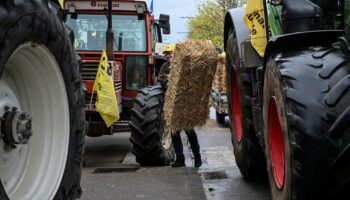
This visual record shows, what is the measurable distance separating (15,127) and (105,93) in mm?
5402

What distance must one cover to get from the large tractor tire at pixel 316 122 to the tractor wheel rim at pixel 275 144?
459 mm

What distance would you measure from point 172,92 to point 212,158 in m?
1.95

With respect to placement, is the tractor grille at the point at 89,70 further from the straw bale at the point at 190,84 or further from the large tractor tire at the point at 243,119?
the large tractor tire at the point at 243,119

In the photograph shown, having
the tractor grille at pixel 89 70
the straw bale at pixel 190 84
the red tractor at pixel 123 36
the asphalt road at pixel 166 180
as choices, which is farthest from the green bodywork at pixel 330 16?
the red tractor at pixel 123 36

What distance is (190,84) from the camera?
753 cm

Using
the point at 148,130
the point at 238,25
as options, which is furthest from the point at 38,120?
the point at 148,130

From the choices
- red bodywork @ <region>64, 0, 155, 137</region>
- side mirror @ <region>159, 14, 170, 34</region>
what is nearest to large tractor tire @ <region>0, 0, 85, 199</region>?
red bodywork @ <region>64, 0, 155, 137</region>

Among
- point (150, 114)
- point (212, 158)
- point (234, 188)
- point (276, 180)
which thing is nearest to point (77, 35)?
point (150, 114)

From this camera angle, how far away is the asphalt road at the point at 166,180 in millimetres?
6250

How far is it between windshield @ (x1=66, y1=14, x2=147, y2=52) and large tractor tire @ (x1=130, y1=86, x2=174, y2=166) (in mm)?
1333

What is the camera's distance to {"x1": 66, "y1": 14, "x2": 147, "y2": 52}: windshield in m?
9.51

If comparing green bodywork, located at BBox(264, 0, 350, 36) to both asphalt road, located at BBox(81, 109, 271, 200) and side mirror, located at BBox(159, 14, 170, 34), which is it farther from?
side mirror, located at BBox(159, 14, 170, 34)

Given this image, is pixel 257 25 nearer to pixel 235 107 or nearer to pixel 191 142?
pixel 235 107

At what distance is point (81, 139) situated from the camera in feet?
11.0
